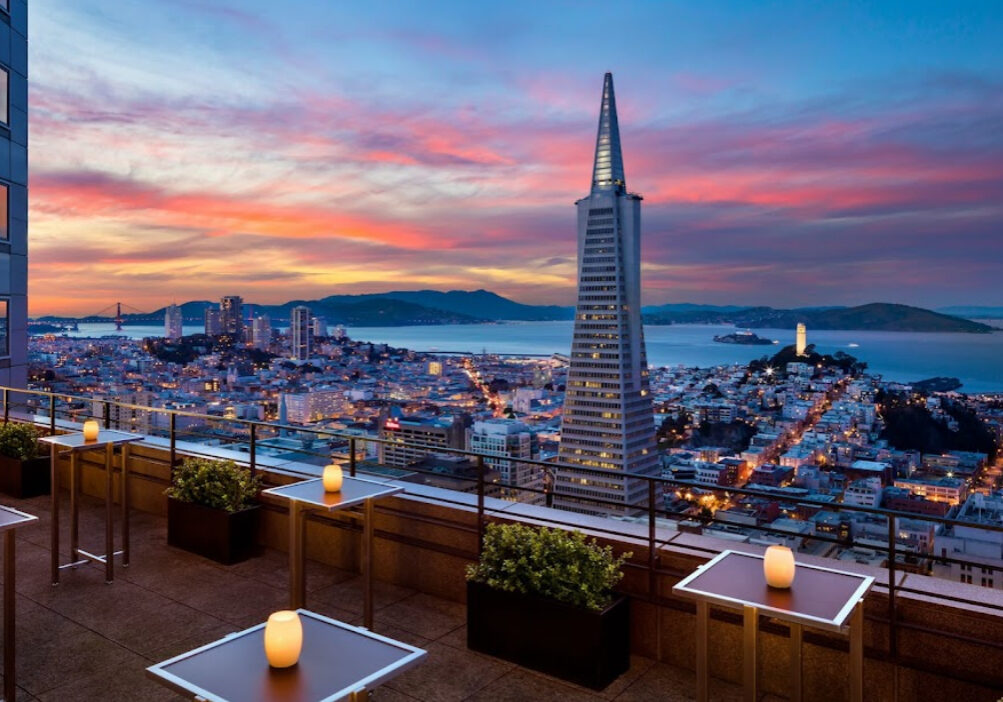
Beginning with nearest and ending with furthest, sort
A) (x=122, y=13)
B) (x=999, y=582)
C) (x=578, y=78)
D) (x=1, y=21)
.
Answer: (x=999, y=582) → (x=1, y=21) → (x=122, y=13) → (x=578, y=78)

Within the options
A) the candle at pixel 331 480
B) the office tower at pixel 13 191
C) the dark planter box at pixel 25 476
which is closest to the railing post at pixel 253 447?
the candle at pixel 331 480

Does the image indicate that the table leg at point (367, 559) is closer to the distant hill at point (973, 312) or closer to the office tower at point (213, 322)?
the office tower at point (213, 322)

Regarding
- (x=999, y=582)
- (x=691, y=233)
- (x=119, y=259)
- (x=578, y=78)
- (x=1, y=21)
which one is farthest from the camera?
(x=578, y=78)

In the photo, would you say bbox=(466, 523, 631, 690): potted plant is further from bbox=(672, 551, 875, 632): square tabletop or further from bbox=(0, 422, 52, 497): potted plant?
bbox=(0, 422, 52, 497): potted plant

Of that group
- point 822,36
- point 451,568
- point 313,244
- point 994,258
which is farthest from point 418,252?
point 451,568

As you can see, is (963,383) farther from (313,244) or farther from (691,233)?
(313,244)

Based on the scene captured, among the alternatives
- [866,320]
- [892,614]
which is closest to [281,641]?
[892,614]

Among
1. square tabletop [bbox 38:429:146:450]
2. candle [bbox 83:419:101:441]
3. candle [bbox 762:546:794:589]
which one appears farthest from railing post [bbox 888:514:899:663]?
candle [bbox 83:419:101:441]

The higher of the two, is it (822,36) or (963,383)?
(822,36)
